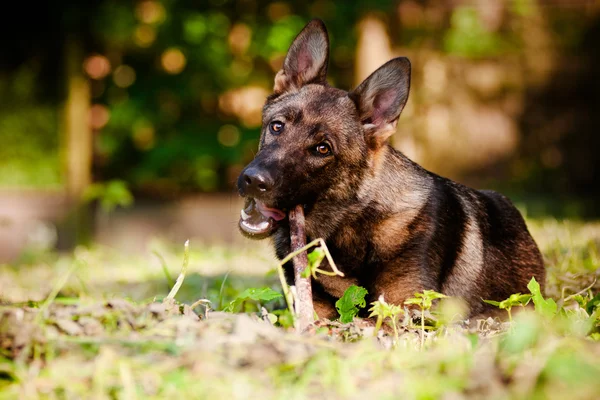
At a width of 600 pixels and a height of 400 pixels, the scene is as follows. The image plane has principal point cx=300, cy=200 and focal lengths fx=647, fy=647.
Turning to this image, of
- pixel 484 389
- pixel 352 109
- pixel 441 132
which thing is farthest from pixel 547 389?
pixel 441 132

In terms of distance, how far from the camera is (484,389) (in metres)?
1.79

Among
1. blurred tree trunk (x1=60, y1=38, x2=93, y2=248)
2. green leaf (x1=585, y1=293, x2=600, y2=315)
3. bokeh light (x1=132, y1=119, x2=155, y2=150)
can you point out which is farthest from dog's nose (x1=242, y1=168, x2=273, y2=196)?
bokeh light (x1=132, y1=119, x2=155, y2=150)

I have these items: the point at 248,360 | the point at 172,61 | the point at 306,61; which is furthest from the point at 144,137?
the point at 248,360

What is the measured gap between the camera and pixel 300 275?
3141 mm

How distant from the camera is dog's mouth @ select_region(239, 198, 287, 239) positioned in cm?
356

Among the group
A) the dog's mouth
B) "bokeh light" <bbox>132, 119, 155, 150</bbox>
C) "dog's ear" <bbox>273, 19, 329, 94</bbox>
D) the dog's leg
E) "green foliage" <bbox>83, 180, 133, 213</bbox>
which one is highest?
"dog's ear" <bbox>273, 19, 329, 94</bbox>

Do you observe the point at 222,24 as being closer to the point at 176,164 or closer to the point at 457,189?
the point at 176,164

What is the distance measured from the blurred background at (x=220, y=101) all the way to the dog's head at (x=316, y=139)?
4729mm

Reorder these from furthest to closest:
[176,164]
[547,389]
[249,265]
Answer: [176,164], [249,265], [547,389]

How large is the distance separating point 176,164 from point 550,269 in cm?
673

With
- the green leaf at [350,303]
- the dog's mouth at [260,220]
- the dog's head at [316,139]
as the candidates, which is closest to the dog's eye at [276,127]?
A: the dog's head at [316,139]

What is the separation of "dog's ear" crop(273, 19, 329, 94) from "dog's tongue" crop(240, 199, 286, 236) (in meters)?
1.01

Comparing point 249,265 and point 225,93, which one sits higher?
point 225,93

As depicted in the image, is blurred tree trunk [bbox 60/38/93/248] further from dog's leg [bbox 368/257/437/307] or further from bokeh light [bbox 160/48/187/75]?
dog's leg [bbox 368/257/437/307]
